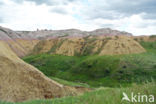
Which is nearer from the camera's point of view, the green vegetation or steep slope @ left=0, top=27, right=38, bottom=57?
the green vegetation

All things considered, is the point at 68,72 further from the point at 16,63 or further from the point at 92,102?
the point at 92,102

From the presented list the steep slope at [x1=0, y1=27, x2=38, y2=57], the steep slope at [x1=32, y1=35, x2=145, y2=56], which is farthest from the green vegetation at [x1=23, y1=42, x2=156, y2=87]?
the steep slope at [x1=0, y1=27, x2=38, y2=57]

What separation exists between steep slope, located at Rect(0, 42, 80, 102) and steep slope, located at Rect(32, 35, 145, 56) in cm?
6016

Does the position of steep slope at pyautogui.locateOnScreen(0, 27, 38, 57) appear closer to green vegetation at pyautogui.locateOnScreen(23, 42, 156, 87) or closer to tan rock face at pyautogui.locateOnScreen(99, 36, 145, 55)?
green vegetation at pyautogui.locateOnScreen(23, 42, 156, 87)

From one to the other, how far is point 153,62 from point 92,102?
6336cm

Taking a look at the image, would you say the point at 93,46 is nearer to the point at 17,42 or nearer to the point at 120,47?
the point at 120,47

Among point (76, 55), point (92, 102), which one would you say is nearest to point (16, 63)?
point (92, 102)

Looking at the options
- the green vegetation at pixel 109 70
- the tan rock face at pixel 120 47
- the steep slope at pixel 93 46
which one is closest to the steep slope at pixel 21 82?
the green vegetation at pixel 109 70

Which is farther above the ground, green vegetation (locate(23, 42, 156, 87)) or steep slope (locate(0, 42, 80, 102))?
steep slope (locate(0, 42, 80, 102))

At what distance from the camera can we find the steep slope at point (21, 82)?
25.0 meters

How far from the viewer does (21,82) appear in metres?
26.3

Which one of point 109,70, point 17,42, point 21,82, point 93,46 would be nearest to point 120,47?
point 93,46

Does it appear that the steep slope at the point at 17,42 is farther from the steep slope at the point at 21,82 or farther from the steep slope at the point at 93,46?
the steep slope at the point at 21,82

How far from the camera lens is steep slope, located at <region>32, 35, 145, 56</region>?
86.5 metres
